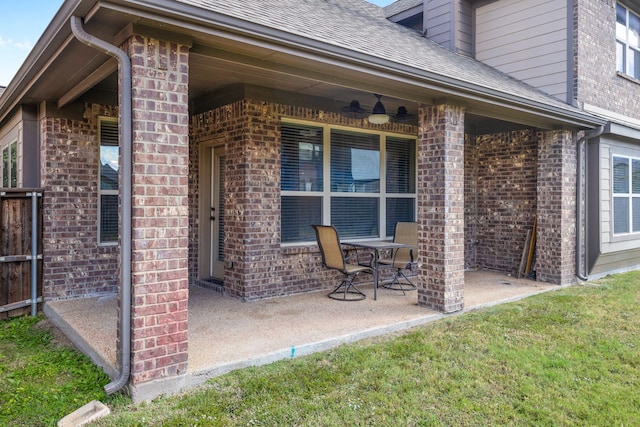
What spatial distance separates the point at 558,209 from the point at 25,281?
23.6 feet

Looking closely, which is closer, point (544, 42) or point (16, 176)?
point (16, 176)

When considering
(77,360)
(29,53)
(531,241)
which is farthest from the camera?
(531,241)

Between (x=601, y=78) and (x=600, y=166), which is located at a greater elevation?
(x=601, y=78)

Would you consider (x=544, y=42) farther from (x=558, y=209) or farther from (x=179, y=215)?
(x=179, y=215)

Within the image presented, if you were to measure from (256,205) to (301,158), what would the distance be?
3.28 ft

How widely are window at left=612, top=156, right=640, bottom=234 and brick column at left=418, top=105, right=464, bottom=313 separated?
4.11 m

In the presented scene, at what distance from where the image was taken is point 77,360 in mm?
3861

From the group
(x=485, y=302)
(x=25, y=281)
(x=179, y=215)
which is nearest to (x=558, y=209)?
(x=485, y=302)

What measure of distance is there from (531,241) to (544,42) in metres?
3.34

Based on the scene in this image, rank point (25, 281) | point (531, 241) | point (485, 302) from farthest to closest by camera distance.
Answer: point (531, 241)
point (485, 302)
point (25, 281)

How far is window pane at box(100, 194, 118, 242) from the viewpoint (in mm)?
5867

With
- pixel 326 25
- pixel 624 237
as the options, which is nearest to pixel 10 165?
pixel 326 25

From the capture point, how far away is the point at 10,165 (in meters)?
6.94

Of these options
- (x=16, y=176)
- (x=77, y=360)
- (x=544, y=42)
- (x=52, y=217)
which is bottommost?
(x=77, y=360)
